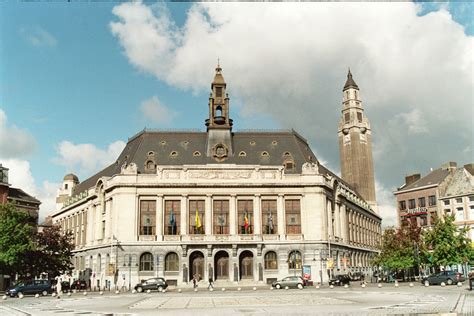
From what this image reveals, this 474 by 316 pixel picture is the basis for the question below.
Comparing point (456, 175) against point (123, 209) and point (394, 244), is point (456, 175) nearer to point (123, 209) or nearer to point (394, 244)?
point (394, 244)

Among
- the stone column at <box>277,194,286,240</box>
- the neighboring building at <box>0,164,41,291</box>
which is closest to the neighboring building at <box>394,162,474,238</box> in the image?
the stone column at <box>277,194,286,240</box>

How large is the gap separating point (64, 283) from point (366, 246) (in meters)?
55.0

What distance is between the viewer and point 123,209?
7075 centimetres

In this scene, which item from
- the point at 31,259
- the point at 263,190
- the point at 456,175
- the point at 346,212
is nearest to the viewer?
the point at 31,259

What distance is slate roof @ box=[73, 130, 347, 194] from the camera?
76.6m

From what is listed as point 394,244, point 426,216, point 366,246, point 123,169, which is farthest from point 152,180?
point 426,216

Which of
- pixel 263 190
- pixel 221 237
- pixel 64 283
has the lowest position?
pixel 64 283

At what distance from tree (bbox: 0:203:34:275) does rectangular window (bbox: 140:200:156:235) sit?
13939 mm

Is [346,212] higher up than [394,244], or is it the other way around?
[346,212]

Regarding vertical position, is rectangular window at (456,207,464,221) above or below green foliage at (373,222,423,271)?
above

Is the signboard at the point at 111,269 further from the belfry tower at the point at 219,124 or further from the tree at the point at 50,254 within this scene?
the belfry tower at the point at 219,124

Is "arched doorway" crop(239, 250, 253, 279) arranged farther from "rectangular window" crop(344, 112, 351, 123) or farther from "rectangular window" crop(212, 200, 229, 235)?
"rectangular window" crop(344, 112, 351, 123)

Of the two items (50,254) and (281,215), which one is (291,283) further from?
(50,254)

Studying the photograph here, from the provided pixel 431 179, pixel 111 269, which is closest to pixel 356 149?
pixel 431 179
